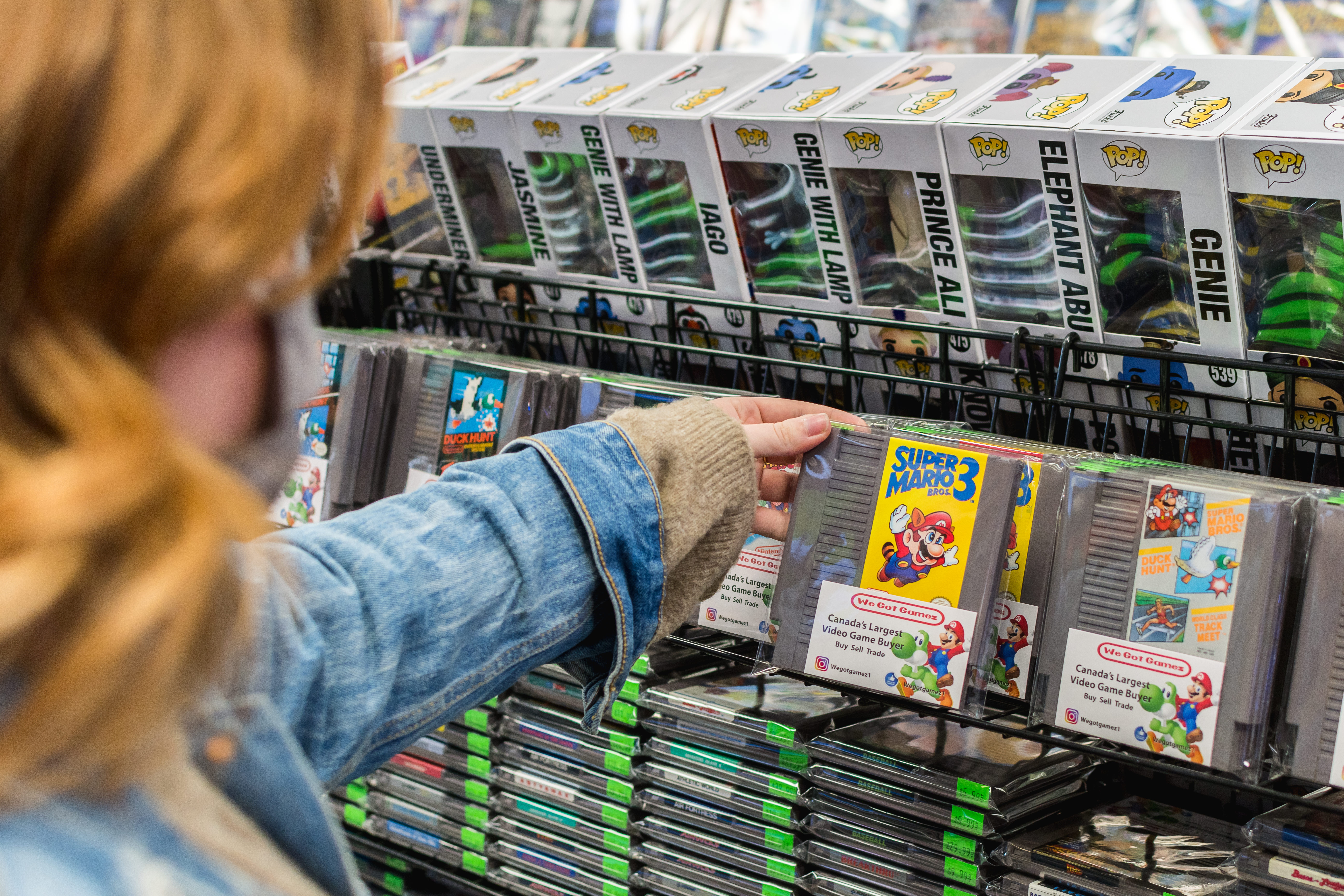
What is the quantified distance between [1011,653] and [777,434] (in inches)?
11.4

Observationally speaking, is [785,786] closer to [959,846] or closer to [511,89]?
[959,846]

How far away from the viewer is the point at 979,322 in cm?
126

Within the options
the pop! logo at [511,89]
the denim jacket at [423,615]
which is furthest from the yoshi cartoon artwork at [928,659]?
the pop! logo at [511,89]

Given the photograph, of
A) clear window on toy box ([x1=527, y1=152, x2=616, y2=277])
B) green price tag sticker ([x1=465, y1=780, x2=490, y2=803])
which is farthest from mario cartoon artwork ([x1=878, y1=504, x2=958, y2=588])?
green price tag sticker ([x1=465, y1=780, x2=490, y2=803])

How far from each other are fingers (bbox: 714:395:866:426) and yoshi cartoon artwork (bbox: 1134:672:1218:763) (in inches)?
13.9

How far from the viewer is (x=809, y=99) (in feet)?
4.26

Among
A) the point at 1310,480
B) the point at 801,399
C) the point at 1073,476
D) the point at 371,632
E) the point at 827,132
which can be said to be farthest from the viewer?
the point at 801,399

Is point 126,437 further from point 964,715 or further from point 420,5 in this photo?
Result: point 420,5

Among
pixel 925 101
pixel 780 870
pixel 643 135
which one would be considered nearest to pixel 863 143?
pixel 925 101

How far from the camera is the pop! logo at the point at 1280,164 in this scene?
984 millimetres

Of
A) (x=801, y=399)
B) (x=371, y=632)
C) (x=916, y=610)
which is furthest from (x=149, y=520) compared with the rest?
(x=801, y=399)

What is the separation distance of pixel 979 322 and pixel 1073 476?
300mm

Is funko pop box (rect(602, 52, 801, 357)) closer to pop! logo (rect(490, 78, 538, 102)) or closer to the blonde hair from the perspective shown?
pop! logo (rect(490, 78, 538, 102))

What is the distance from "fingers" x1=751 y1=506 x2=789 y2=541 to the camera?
1148 millimetres
